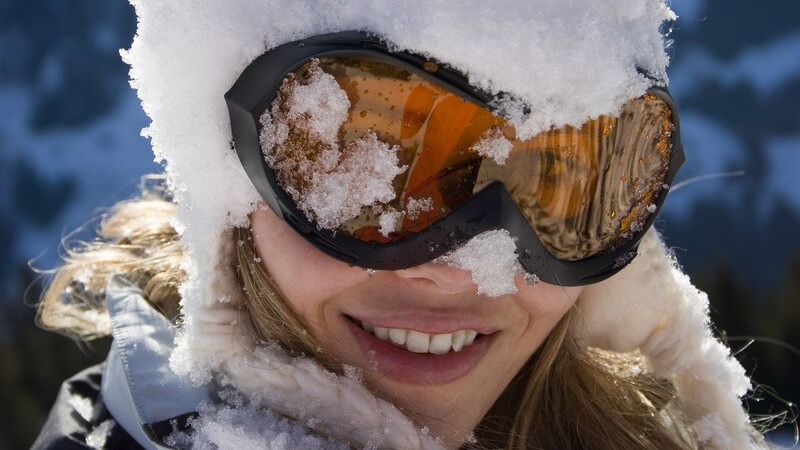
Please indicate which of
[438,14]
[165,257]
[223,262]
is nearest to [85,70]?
[165,257]

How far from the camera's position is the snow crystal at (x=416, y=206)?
4.35ft

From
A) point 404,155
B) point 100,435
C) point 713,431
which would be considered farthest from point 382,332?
point 713,431

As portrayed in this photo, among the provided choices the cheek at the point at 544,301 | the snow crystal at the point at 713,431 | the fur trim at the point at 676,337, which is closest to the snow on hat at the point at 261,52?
the cheek at the point at 544,301

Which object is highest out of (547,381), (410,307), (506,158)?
(506,158)

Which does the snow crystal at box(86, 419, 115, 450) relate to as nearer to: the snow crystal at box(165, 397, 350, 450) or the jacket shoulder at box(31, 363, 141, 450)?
the jacket shoulder at box(31, 363, 141, 450)

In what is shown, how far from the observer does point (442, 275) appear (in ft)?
4.53

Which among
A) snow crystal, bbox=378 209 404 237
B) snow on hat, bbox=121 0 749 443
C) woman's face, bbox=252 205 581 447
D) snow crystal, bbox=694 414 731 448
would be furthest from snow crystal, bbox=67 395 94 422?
snow crystal, bbox=694 414 731 448

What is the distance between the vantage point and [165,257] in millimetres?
1914

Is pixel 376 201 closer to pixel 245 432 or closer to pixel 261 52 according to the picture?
pixel 261 52

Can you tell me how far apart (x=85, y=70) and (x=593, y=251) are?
17.2 feet

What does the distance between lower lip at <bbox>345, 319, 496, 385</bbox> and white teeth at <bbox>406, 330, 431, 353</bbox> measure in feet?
0.04

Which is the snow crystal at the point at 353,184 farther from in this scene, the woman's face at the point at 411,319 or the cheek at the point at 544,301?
the cheek at the point at 544,301

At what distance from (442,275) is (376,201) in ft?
0.61

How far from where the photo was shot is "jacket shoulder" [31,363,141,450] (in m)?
1.64
